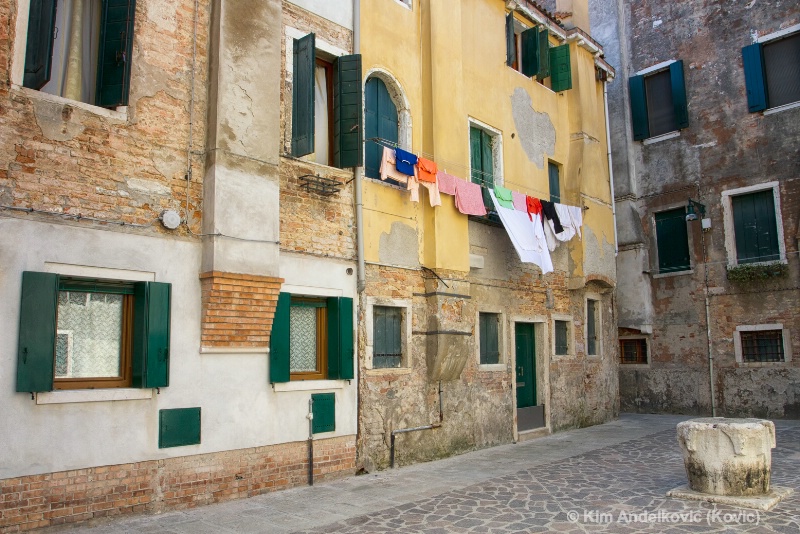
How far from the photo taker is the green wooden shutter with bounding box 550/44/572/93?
1460cm

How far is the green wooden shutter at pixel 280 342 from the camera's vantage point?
819 centimetres

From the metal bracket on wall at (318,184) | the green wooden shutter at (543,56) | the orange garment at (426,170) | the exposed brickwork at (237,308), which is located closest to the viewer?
the exposed brickwork at (237,308)

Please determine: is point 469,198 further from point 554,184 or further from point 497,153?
point 554,184

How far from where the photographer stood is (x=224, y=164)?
7.77 meters

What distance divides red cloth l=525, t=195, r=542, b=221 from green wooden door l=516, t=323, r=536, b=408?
229 centimetres

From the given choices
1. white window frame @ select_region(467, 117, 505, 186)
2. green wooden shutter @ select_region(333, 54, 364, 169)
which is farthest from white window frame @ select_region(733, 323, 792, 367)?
green wooden shutter @ select_region(333, 54, 364, 169)

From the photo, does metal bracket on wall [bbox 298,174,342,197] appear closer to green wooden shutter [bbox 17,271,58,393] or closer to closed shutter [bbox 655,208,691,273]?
green wooden shutter [bbox 17,271,58,393]

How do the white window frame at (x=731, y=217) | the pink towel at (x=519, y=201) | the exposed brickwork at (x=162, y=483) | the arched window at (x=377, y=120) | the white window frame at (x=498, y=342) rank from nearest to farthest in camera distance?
the exposed brickwork at (x=162, y=483) < the arched window at (x=377, y=120) < the white window frame at (x=498, y=342) < the pink towel at (x=519, y=201) < the white window frame at (x=731, y=217)

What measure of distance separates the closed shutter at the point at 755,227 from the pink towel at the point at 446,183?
8.95m

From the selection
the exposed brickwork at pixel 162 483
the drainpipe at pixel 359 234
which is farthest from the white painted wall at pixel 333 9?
the exposed brickwork at pixel 162 483

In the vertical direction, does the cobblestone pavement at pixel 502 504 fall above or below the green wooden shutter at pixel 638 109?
below

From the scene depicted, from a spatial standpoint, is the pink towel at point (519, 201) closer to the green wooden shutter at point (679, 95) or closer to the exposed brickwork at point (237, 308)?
the exposed brickwork at point (237, 308)

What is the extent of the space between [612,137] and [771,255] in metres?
5.30

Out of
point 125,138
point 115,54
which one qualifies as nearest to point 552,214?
point 125,138
